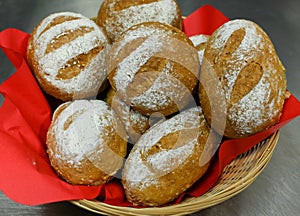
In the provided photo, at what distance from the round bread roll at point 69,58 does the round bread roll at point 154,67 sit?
0.33 ft

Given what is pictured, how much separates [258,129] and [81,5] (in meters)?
1.30

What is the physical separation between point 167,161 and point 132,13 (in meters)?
0.48

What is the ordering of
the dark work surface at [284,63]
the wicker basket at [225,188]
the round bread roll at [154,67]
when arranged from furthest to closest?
the dark work surface at [284,63], the round bread roll at [154,67], the wicker basket at [225,188]

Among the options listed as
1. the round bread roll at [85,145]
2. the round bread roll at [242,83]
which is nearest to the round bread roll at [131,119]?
the round bread roll at [85,145]

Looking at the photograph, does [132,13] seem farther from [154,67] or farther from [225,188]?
[225,188]

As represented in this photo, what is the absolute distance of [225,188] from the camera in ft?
3.07

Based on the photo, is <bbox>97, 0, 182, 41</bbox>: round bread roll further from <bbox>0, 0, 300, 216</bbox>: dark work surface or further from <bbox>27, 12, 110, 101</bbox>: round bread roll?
<bbox>0, 0, 300, 216</bbox>: dark work surface

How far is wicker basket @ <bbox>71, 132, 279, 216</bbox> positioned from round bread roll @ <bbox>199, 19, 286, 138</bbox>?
0.07m

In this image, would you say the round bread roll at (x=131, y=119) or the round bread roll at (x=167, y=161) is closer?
the round bread roll at (x=167, y=161)

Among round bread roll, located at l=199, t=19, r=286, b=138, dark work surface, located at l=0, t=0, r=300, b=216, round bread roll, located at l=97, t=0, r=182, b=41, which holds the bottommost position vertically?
dark work surface, located at l=0, t=0, r=300, b=216

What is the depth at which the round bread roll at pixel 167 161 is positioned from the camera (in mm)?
966

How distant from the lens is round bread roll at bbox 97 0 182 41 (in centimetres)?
118

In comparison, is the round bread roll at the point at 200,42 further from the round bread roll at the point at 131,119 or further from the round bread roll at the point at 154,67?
the round bread roll at the point at 131,119

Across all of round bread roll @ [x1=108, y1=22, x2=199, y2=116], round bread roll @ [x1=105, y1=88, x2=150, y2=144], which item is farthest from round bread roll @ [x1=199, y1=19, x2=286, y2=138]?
round bread roll @ [x1=105, y1=88, x2=150, y2=144]
